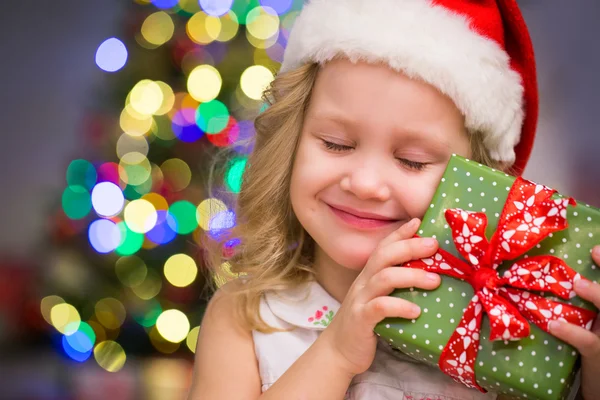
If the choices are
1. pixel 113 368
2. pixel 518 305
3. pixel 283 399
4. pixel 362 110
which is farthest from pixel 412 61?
pixel 113 368

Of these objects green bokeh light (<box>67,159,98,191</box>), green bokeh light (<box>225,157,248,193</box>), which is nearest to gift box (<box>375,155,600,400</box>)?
green bokeh light (<box>225,157,248,193</box>)

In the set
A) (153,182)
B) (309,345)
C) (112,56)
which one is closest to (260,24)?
(112,56)

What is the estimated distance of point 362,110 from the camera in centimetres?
100

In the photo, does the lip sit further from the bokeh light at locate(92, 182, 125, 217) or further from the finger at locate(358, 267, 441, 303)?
the bokeh light at locate(92, 182, 125, 217)

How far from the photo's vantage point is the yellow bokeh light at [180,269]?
2.38 metres

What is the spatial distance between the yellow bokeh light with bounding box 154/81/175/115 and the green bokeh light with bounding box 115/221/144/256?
17.7 inches

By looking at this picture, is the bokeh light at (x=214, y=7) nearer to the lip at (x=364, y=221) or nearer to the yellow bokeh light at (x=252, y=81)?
the yellow bokeh light at (x=252, y=81)

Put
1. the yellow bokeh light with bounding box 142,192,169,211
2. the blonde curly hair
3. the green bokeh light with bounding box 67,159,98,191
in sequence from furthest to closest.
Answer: the green bokeh light with bounding box 67,159,98,191 → the yellow bokeh light with bounding box 142,192,169,211 → the blonde curly hair

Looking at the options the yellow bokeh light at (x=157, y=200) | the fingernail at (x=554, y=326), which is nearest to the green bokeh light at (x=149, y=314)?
the yellow bokeh light at (x=157, y=200)

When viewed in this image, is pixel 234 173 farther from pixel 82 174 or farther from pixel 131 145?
pixel 82 174

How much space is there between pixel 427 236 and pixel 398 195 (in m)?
0.12

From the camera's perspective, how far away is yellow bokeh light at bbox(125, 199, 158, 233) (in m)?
2.33

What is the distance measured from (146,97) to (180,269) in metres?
0.64

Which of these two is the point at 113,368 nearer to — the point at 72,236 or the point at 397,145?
the point at 72,236
